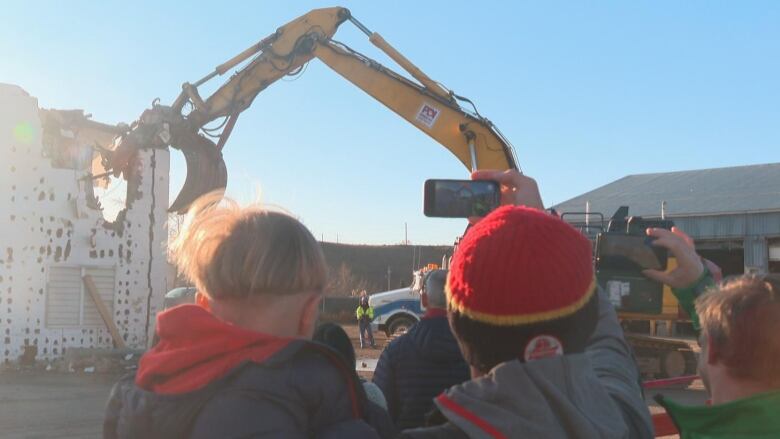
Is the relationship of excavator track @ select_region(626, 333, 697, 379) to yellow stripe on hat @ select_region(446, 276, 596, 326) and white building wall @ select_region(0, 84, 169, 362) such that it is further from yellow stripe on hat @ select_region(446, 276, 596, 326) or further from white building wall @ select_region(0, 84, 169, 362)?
yellow stripe on hat @ select_region(446, 276, 596, 326)

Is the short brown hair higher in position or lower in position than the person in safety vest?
higher

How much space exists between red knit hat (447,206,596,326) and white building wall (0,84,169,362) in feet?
53.0

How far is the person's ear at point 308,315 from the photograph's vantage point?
2.15m

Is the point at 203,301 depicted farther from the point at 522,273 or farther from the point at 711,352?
the point at 711,352

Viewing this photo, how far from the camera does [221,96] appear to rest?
18.1 meters

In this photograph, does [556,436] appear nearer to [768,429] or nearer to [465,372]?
[768,429]

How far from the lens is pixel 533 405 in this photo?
171 centimetres

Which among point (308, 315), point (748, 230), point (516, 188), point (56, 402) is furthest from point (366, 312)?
point (308, 315)

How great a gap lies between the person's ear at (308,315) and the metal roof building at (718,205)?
28.6 meters

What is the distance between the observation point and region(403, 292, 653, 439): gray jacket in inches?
67.1

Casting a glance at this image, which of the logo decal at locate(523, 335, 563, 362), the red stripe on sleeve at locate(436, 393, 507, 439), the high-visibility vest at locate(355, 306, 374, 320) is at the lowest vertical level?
the high-visibility vest at locate(355, 306, 374, 320)

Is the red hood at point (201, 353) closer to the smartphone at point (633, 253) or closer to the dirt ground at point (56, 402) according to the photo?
the smartphone at point (633, 253)

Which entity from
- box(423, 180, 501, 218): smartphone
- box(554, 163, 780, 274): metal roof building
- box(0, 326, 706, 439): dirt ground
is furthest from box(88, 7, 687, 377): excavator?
box(554, 163, 780, 274): metal roof building

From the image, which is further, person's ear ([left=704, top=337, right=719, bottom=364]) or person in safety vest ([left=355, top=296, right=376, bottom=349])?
person in safety vest ([left=355, top=296, right=376, bottom=349])
